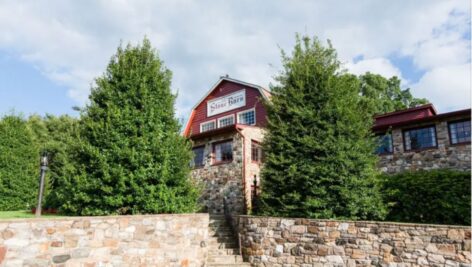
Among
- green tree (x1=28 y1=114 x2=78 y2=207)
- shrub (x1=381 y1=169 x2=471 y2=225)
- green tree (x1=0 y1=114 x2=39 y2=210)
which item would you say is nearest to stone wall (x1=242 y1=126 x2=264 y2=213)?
shrub (x1=381 y1=169 x2=471 y2=225)

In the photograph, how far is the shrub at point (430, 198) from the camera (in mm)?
7492

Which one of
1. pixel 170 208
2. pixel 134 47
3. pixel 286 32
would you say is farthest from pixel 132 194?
pixel 286 32

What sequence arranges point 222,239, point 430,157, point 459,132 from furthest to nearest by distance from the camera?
point 430,157 < point 459,132 < point 222,239

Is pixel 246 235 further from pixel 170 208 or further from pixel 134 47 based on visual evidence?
pixel 134 47

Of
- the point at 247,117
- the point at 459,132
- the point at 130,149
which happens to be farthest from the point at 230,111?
the point at 130,149

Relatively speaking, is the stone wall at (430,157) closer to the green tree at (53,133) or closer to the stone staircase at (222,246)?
the stone staircase at (222,246)

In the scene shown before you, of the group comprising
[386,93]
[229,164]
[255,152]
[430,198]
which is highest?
[386,93]

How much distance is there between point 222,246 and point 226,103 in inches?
407

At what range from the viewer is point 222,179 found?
504 inches

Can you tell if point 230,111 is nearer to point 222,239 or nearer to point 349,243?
point 222,239

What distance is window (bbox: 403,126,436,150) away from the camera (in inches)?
420

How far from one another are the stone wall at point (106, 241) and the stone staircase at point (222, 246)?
0.94m

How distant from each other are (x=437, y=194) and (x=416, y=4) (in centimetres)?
459

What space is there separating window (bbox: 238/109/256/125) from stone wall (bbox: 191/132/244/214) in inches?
143
